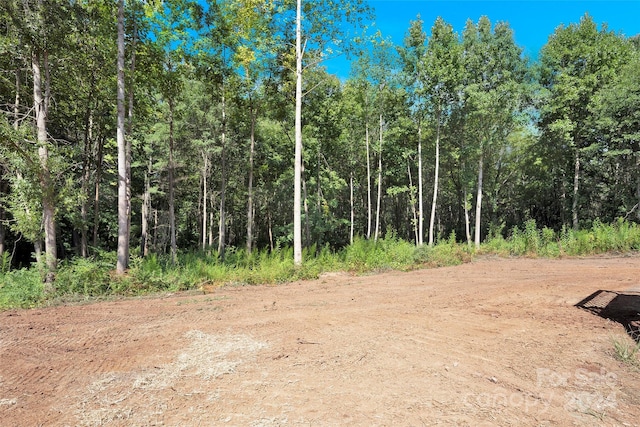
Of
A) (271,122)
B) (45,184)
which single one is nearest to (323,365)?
(45,184)

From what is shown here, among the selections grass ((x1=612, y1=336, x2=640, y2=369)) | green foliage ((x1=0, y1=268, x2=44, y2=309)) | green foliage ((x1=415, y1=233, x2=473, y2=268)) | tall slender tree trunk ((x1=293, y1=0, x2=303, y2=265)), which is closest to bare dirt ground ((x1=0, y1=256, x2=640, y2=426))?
grass ((x1=612, y1=336, x2=640, y2=369))

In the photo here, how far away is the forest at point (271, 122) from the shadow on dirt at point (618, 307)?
7.66m

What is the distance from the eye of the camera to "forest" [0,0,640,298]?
889 centimetres

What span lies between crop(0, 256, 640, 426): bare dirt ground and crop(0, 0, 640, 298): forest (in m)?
5.01

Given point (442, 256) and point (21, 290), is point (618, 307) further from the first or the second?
point (21, 290)

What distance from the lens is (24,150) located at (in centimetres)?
728

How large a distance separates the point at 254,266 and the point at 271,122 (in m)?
9.83

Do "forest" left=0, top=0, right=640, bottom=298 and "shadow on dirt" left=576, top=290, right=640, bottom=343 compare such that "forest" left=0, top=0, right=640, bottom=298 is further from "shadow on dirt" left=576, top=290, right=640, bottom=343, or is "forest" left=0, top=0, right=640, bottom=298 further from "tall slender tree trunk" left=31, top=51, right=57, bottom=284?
"shadow on dirt" left=576, top=290, right=640, bottom=343

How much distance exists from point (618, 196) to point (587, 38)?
1006 centimetres

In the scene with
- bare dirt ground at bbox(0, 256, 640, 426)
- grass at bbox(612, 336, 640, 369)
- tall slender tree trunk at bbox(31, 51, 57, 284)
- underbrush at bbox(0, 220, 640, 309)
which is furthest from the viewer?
tall slender tree trunk at bbox(31, 51, 57, 284)

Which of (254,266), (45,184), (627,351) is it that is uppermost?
(45,184)

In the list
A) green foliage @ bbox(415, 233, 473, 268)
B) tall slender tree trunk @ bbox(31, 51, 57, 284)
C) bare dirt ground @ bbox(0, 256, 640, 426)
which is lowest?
green foliage @ bbox(415, 233, 473, 268)

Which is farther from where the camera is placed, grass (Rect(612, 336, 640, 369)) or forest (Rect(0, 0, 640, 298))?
forest (Rect(0, 0, 640, 298))

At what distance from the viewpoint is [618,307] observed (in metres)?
4.88
